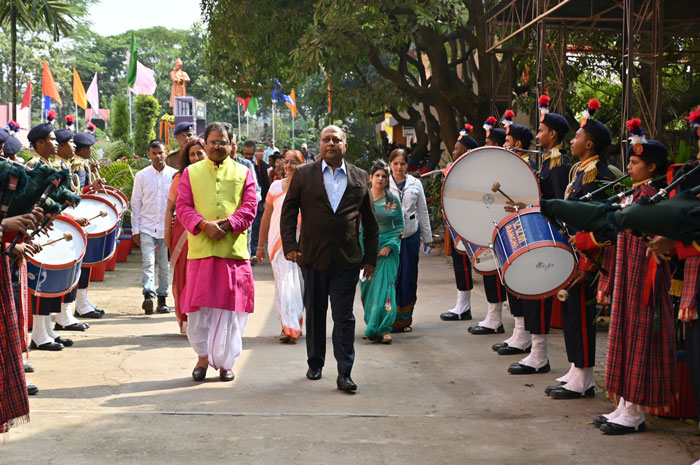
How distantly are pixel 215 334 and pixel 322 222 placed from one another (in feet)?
4.24

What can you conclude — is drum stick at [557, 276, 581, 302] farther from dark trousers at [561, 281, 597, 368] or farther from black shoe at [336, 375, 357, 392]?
black shoe at [336, 375, 357, 392]

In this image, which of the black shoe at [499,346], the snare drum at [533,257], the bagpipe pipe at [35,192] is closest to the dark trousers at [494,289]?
the black shoe at [499,346]

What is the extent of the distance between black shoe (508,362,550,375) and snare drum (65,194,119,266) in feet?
15.8

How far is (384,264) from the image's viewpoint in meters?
8.73

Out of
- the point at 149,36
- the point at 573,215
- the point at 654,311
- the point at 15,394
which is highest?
the point at 149,36

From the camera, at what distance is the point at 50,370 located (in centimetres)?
718

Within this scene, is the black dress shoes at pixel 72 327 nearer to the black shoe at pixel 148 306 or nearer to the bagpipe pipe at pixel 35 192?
the black shoe at pixel 148 306

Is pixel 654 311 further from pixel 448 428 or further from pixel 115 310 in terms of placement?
pixel 115 310

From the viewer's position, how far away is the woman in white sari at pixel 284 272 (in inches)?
339

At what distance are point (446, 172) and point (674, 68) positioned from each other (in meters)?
15.8

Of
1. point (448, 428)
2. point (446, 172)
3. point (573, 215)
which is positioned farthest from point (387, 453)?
point (446, 172)

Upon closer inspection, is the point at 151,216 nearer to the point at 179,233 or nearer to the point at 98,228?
the point at 98,228

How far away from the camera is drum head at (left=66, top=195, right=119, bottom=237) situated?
359 inches

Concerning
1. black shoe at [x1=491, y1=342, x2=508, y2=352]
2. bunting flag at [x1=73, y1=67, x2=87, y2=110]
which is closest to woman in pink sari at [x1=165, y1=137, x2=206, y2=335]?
black shoe at [x1=491, y1=342, x2=508, y2=352]
